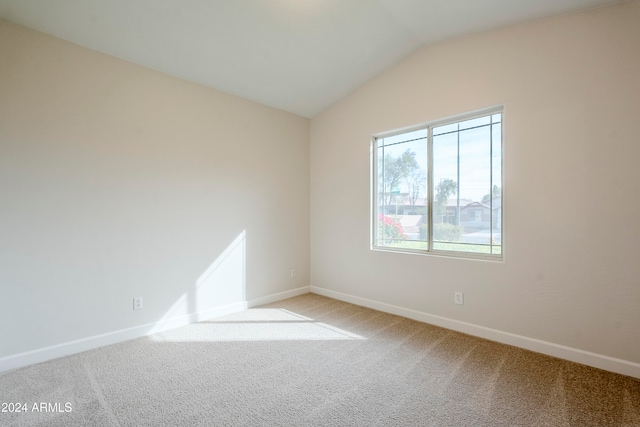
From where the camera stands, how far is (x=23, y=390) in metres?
2.06

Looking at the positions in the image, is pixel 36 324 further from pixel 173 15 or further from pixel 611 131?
pixel 611 131

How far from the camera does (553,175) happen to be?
255 cm

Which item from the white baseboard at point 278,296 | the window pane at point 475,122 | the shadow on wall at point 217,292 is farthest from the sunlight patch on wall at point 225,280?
the window pane at point 475,122

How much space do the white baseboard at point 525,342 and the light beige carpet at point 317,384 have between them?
0.25ft

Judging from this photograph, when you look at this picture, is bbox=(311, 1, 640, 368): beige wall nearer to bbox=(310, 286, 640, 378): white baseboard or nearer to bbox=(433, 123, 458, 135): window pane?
bbox=(310, 286, 640, 378): white baseboard

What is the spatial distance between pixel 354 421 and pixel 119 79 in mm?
3456

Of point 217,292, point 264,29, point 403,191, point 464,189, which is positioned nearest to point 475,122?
point 464,189

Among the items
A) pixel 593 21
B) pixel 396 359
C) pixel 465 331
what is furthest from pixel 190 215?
pixel 593 21

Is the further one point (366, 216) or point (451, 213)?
point (366, 216)

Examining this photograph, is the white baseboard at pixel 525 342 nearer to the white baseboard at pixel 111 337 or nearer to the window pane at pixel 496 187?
the window pane at pixel 496 187

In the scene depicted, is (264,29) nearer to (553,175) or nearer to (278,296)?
(553,175)

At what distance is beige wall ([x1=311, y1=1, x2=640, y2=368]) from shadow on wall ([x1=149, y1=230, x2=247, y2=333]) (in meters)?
1.97

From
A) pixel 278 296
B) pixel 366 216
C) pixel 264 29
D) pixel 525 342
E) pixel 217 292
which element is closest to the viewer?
pixel 525 342

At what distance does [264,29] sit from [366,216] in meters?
2.37
